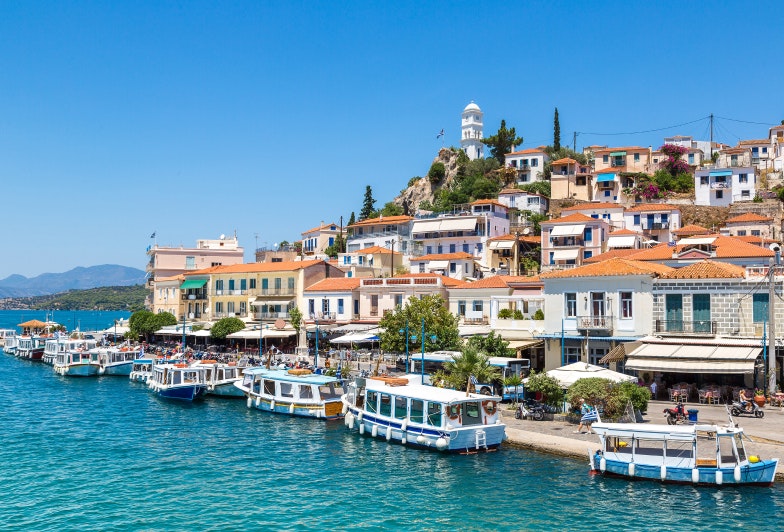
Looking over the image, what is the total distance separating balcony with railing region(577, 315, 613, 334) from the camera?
1532 inches

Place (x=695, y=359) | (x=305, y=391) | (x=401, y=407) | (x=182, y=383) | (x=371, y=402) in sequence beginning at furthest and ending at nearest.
Answer: (x=182, y=383) < (x=305, y=391) < (x=695, y=359) < (x=371, y=402) < (x=401, y=407)

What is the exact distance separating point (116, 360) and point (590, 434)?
151 feet

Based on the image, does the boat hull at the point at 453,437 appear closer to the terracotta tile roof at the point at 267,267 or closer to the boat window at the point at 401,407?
the boat window at the point at 401,407

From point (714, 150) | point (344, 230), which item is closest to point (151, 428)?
point (344, 230)

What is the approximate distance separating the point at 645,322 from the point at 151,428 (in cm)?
2540

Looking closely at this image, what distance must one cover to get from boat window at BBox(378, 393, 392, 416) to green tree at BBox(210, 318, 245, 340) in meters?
33.5

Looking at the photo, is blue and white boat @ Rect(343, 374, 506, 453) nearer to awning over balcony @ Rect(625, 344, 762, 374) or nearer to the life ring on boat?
the life ring on boat

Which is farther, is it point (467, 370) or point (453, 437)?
point (467, 370)

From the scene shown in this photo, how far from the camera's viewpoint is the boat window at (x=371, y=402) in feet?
106

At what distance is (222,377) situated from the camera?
46062mm

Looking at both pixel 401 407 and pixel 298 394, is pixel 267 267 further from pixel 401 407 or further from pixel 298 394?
pixel 401 407

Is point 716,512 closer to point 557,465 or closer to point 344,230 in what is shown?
point 557,465

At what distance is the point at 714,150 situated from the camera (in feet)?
347

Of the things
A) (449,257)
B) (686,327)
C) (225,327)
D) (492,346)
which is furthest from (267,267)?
(686,327)
